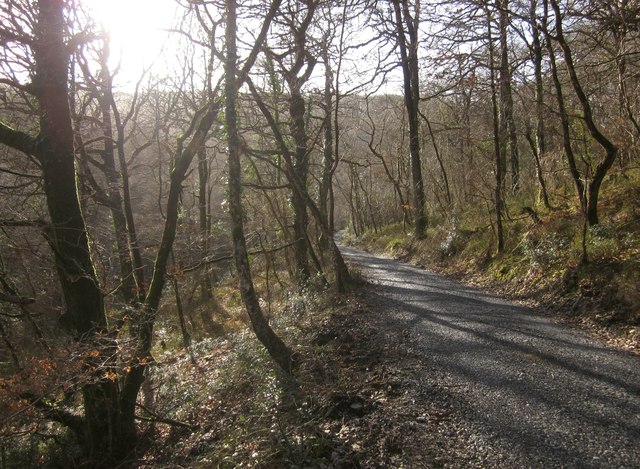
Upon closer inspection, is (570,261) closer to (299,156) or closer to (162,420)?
(162,420)

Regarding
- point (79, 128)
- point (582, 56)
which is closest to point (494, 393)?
point (582, 56)

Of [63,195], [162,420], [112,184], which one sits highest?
[112,184]

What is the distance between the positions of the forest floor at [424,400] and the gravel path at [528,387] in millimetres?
14

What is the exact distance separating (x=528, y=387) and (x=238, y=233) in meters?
4.28

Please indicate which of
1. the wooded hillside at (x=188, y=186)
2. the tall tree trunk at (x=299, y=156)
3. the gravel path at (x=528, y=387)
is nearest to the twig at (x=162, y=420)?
the wooded hillside at (x=188, y=186)

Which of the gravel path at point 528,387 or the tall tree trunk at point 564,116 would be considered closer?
the gravel path at point 528,387

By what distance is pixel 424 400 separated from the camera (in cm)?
468

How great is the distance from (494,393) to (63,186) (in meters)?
5.77

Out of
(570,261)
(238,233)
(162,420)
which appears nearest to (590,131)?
(570,261)

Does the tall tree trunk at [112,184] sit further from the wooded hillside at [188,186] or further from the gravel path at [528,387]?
the gravel path at [528,387]

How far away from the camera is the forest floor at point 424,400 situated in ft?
12.3

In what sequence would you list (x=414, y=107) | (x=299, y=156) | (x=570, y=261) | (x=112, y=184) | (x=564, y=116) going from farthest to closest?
(x=414, y=107)
(x=299, y=156)
(x=112, y=184)
(x=564, y=116)
(x=570, y=261)

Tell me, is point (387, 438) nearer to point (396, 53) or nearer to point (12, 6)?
point (12, 6)

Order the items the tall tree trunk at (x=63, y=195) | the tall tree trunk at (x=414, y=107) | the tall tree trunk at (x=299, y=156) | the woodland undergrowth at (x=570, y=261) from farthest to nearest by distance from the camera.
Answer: the tall tree trunk at (x=414, y=107)
the tall tree trunk at (x=299, y=156)
the woodland undergrowth at (x=570, y=261)
the tall tree trunk at (x=63, y=195)
